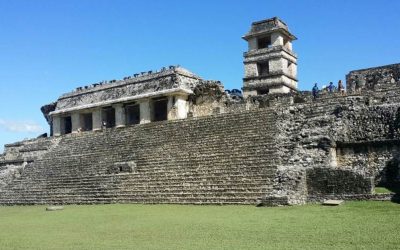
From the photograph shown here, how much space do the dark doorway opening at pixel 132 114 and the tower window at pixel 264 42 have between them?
8.77m

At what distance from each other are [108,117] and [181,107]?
5.82 m

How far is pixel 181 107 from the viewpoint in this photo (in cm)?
2408

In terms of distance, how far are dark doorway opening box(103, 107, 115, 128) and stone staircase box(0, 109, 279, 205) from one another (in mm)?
4544

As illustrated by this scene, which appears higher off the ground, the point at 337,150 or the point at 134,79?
the point at 134,79

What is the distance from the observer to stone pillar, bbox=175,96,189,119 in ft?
78.3

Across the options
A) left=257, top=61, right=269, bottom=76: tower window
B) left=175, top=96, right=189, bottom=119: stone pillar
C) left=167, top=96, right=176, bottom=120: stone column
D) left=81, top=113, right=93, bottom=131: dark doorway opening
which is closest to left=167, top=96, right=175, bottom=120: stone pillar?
left=167, top=96, right=176, bottom=120: stone column

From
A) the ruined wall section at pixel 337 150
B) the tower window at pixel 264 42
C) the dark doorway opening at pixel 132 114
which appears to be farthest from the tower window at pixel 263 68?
the ruined wall section at pixel 337 150

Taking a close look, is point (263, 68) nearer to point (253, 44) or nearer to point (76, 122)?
point (253, 44)

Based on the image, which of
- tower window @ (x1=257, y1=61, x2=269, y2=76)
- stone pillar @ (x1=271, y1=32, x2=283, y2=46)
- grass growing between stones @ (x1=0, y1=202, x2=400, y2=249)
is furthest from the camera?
tower window @ (x1=257, y1=61, x2=269, y2=76)

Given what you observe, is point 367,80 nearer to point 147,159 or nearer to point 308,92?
point 308,92

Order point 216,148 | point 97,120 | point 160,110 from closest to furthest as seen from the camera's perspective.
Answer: point 216,148, point 160,110, point 97,120

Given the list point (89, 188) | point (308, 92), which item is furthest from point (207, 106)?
point (89, 188)

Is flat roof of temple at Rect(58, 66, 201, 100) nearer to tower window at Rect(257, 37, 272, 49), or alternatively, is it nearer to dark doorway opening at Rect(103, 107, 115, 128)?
dark doorway opening at Rect(103, 107, 115, 128)

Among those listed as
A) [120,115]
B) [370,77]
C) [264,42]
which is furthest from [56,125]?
[370,77]
